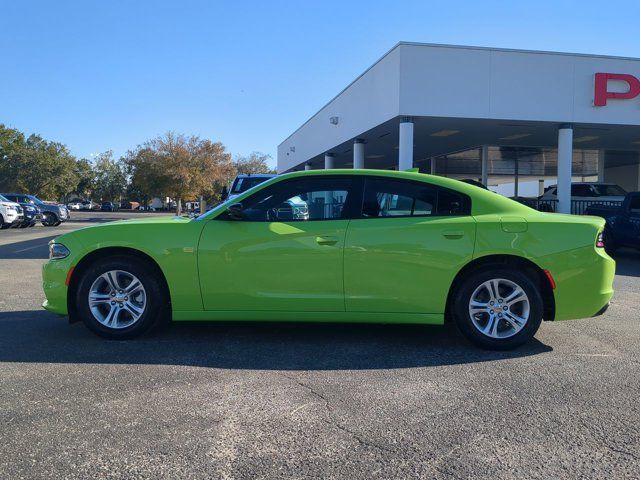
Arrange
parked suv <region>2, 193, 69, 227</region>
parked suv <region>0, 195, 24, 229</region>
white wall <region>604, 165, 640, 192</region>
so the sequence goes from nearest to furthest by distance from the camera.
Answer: parked suv <region>0, 195, 24, 229</region> < parked suv <region>2, 193, 69, 227</region> < white wall <region>604, 165, 640, 192</region>

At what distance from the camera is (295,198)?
5008 millimetres

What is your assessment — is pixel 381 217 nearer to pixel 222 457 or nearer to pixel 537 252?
pixel 537 252

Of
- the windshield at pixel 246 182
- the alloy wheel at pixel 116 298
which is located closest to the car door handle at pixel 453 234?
the alloy wheel at pixel 116 298

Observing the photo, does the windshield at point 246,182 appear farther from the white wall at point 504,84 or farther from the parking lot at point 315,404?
the parking lot at point 315,404

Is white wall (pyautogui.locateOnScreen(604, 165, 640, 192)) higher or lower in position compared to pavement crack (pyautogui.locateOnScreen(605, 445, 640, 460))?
higher

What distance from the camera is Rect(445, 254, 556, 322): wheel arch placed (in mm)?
4777

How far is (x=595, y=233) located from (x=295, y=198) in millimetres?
2712

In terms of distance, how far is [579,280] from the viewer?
4699mm

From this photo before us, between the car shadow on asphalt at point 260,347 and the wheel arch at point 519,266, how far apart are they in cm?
Result: 45

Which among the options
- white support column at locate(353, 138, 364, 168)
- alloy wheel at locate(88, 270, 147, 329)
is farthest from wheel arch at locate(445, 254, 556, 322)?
white support column at locate(353, 138, 364, 168)

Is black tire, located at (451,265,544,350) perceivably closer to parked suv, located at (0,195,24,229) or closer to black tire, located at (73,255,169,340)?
black tire, located at (73,255,169,340)

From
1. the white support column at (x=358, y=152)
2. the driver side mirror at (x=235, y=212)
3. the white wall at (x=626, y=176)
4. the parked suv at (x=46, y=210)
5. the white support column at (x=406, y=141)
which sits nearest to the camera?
the driver side mirror at (x=235, y=212)

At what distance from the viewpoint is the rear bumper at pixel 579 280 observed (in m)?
4.69

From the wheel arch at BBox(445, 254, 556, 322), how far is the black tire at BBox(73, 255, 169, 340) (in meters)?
2.68
